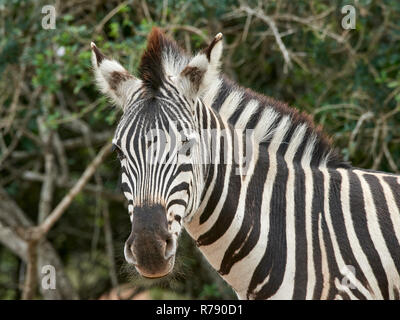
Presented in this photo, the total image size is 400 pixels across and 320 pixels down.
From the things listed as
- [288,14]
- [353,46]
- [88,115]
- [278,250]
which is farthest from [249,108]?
[88,115]

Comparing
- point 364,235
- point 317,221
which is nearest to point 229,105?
point 317,221

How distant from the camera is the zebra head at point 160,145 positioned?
370 centimetres

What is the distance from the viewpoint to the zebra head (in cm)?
370

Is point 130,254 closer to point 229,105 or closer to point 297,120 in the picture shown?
point 229,105

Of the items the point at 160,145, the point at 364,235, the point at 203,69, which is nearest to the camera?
the point at 160,145

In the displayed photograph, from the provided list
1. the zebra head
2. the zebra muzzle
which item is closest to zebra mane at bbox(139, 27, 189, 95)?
the zebra head

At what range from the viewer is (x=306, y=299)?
407 centimetres

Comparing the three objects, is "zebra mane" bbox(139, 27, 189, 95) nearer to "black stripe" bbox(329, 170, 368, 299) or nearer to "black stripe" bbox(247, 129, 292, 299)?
"black stripe" bbox(247, 129, 292, 299)

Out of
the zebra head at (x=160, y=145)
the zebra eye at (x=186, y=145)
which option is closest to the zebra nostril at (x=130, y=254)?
the zebra head at (x=160, y=145)

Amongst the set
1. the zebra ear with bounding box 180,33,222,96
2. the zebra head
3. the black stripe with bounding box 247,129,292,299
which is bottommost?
the black stripe with bounding box 247,129,292,299

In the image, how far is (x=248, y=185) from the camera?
4.31 m

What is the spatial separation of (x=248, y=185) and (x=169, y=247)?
84 cm
